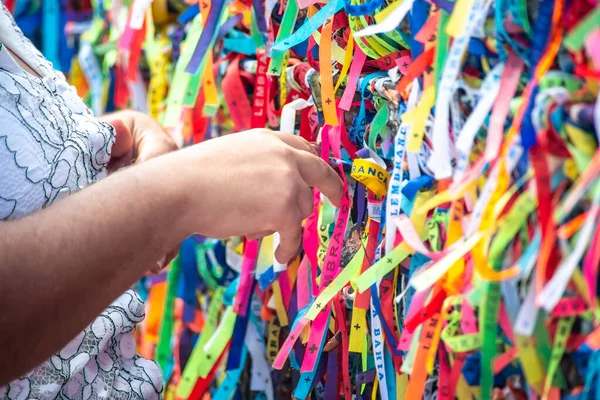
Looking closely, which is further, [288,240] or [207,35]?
[207,35]

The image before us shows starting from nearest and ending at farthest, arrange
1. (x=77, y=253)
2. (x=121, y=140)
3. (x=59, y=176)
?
1. (x=77, y=253)
2. (x=59, y=176)
3. (x=121, y=140)

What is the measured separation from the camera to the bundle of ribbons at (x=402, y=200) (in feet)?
1.50

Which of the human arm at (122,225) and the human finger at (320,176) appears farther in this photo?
the human finger at (320,176)

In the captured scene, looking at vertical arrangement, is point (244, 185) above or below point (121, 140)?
above

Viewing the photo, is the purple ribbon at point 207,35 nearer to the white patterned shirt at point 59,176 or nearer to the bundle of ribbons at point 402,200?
the bundle of ribbons at point 402,200

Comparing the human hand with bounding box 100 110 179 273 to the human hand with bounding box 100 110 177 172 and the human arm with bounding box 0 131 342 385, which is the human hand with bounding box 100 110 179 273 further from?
the human arm with bounding box 0 131 342 385

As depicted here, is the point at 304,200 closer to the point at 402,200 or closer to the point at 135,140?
the point at 402,200

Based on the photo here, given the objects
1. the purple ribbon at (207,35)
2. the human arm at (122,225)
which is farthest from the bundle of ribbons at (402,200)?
the human arm at (122,225)

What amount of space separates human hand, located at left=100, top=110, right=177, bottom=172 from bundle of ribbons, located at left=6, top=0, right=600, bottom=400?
0.05 metres

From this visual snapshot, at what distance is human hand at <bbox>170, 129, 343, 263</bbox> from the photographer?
1.63 feet

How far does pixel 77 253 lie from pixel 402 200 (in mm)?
246

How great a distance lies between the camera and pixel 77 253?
17.8 inches

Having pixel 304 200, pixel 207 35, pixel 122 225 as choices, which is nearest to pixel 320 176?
pixel 304 200

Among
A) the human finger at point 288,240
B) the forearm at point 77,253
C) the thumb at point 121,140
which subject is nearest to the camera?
the forearm at point 77,253
